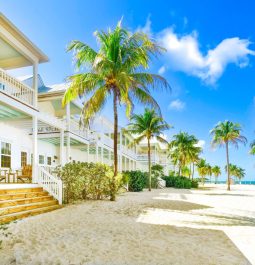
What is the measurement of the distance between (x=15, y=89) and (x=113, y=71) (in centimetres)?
482

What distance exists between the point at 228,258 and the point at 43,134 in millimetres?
14399

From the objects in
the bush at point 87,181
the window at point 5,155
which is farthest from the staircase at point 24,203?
the window at point 5,155

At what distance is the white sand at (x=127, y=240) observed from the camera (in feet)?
15.5

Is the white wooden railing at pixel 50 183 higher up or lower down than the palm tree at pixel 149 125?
Answer: lower down

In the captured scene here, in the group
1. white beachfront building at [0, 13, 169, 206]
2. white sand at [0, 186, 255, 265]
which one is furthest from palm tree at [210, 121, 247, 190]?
white sand at [0, 186, 255, 265]

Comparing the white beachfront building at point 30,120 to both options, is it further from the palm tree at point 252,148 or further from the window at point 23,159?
the palm tree at point 252,148

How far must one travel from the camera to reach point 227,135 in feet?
104

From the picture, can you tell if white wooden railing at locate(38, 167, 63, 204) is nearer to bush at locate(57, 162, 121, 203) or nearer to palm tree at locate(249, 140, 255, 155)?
bush at locate(57, 162, 121, 203)

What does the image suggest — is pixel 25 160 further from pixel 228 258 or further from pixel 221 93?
pixel 221 93

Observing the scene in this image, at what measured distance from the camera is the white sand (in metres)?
4.74

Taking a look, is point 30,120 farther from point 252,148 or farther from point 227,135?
point 252,148

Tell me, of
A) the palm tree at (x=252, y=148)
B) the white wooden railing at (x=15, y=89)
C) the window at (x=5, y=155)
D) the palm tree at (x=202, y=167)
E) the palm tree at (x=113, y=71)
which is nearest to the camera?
the white wooden railing at (x=15, y=89)

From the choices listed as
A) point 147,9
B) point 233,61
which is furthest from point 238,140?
point 147,9

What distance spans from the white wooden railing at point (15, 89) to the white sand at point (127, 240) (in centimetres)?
525
